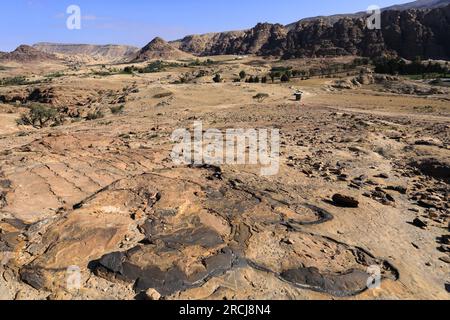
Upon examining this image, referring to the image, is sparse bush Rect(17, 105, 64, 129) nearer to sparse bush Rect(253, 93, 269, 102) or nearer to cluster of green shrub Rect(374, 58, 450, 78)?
sparse bush Rect(253, 93, 269, 102)

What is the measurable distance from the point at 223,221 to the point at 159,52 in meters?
116

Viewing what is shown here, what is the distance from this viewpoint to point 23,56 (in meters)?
121

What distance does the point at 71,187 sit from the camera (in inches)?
303

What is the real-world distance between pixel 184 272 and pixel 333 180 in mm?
4964

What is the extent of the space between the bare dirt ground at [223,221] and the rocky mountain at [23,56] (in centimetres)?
12360

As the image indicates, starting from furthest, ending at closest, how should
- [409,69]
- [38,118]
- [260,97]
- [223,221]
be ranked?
[409,69] → [260,97] → [38,118] → [223,221]

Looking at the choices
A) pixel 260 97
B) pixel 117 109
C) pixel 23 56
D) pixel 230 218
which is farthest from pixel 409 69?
pixel 23 56

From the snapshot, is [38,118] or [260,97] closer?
[38,118]

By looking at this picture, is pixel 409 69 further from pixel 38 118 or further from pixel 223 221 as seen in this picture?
pixel 223 221

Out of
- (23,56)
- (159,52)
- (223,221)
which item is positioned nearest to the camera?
(223,221)

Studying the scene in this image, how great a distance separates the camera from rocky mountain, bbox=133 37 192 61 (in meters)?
113

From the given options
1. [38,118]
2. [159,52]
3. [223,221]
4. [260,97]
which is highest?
[159,52]

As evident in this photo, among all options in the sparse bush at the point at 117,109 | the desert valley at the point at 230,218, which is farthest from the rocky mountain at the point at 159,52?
the desert valley at the point at 230,218

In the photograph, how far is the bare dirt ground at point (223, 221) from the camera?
503 cm
